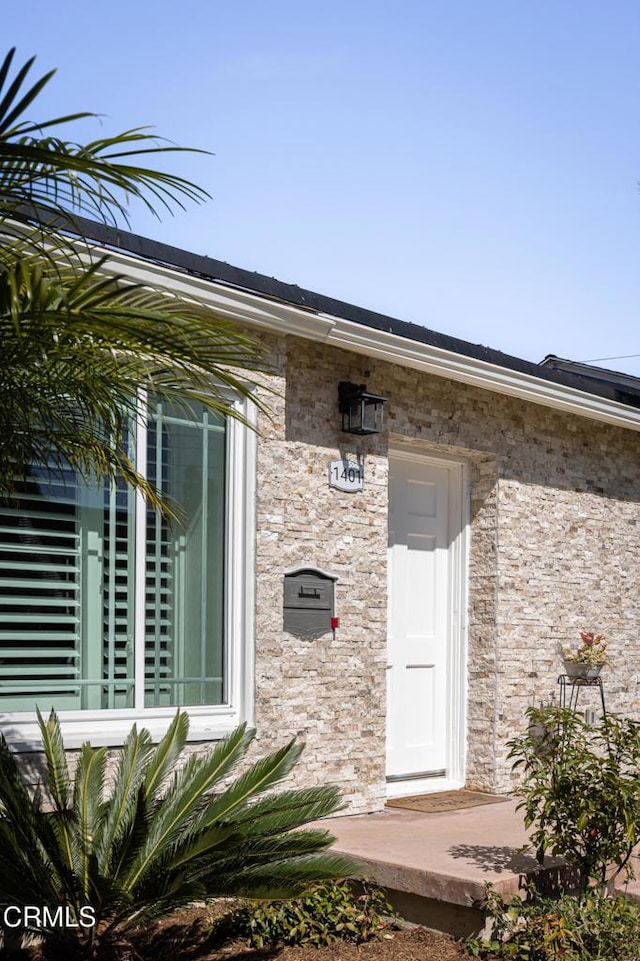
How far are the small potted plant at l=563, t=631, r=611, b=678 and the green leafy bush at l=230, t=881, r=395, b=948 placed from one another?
365cm

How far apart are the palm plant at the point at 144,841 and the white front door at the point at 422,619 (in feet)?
9.05

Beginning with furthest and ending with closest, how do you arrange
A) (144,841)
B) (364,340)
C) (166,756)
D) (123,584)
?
(364,340)
(123,584)
(166,756)
(144,841)

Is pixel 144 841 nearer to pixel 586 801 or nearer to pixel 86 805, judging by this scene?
pixel 86 805

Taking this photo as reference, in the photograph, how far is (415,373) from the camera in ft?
24.0

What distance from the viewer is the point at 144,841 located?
4133 mm

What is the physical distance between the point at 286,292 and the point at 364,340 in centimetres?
60

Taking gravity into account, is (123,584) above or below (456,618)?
above

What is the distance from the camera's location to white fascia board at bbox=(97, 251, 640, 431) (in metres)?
5.50

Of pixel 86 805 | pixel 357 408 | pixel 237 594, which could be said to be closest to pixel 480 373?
pixel 357 408

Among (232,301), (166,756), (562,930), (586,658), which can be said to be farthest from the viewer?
(586,658)

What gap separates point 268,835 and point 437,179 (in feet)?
19.2

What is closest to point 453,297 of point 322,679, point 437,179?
point 437,179

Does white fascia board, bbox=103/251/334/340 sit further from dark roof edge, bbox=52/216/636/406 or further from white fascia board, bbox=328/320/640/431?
white fascia board, bbox=328/320/640/431

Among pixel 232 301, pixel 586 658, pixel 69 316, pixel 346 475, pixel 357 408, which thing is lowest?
pixel 586 658
